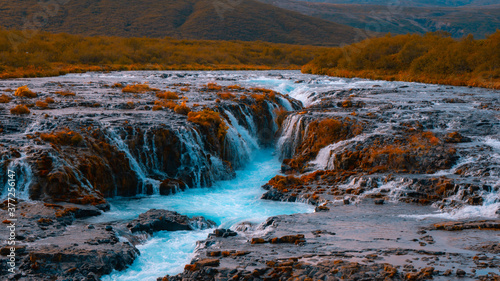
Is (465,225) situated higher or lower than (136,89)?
lower

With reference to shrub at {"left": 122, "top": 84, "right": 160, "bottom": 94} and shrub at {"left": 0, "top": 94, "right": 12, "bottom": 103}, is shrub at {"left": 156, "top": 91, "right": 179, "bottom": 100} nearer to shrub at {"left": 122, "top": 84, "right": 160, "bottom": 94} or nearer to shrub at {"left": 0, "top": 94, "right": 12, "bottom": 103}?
shrub at {"left": 122, "top": 84, "right": 160, "bottom": 94}

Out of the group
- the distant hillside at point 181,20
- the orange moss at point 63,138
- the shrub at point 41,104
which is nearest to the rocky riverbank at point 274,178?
the orange moss at point 63,138

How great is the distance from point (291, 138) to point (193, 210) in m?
10.3

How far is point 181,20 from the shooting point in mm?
142375

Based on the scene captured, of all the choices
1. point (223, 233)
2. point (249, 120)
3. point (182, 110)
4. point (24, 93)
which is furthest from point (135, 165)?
point (24, 93)

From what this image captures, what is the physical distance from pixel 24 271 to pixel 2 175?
631 cm

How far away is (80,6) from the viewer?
432ft

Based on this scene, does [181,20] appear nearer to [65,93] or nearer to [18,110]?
[65,93]

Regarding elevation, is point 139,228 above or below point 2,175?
below

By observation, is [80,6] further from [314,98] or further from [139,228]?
[139,228]

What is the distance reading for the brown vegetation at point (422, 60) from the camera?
1757 inches

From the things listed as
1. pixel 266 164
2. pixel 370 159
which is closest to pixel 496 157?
pixel 370 159

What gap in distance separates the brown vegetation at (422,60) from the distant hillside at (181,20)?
75.7 meters

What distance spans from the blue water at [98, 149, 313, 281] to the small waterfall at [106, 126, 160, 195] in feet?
2.44
